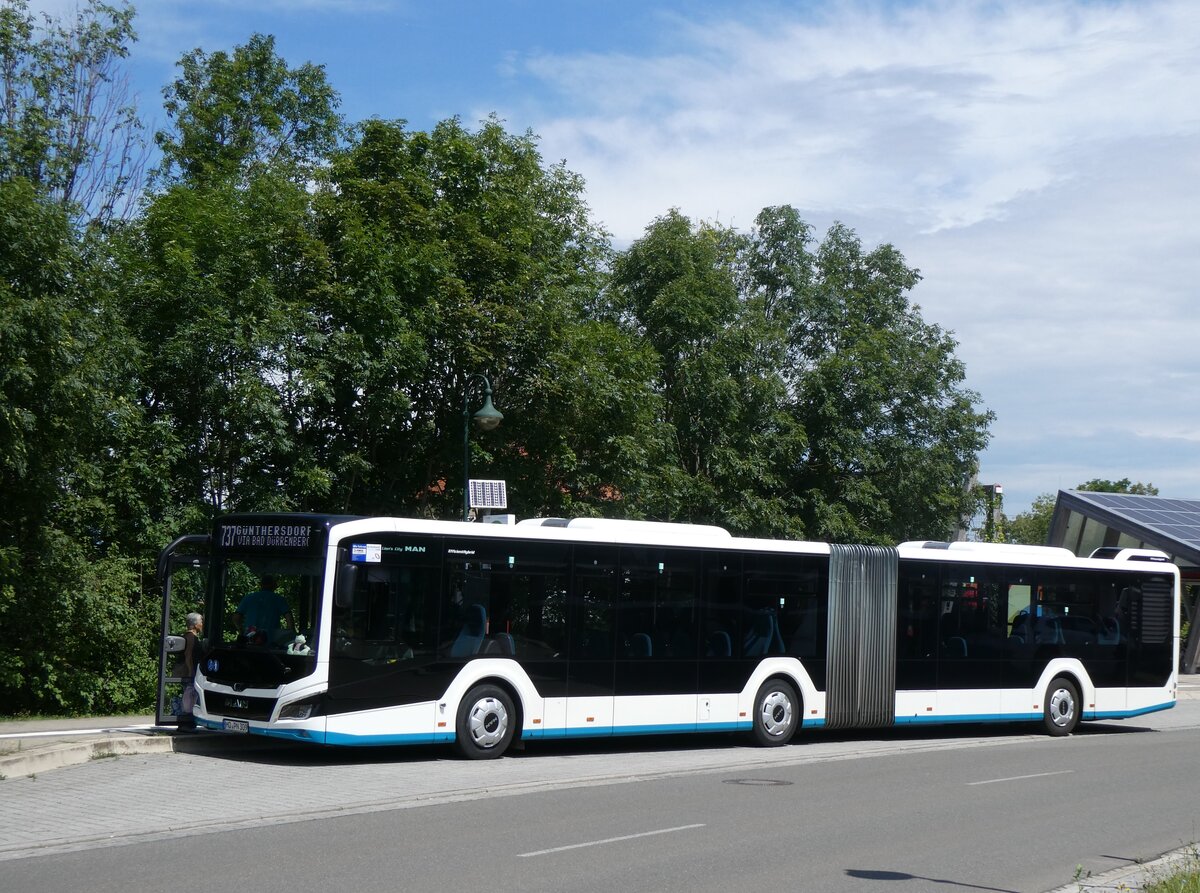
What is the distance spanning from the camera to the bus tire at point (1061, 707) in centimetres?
2188

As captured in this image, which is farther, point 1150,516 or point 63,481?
point 1150,516

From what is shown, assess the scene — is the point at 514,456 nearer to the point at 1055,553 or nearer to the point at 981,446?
the point at 1055,553

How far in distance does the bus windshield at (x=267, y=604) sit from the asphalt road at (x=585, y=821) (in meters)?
1.37

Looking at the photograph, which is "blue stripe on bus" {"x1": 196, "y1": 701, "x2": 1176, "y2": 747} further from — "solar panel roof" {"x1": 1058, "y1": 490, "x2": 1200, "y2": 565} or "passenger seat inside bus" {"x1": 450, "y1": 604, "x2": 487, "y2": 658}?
"solar panel roof" {"x1": 1058, "y1": 490, "x2": 1200, "y2": 565}

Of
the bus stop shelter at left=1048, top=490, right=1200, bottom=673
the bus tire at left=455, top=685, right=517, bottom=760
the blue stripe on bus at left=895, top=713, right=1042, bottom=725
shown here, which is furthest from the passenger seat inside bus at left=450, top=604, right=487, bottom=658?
the bus stop shelter at left=1048, top=490, right=1200, bottom=673

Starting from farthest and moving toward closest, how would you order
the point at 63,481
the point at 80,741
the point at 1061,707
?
1. the point at 1061,707
2. the point at 63,481
3. the point at 80,741

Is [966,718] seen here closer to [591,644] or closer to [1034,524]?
[591,644]

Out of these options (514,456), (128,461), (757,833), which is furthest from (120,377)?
(757,833)

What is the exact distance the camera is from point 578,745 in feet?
59.8

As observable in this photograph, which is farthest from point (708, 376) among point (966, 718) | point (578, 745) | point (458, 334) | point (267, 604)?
point (267, 604)

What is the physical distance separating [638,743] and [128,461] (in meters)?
8.97

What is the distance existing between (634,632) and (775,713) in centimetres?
290

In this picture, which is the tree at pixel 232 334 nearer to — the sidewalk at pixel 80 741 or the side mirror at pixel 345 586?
the sidewalk at pixel 80 741

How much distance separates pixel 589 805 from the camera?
12.2 meters
